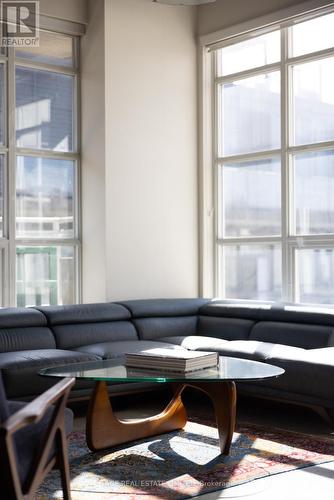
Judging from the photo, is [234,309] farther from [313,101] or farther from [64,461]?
[64,461]

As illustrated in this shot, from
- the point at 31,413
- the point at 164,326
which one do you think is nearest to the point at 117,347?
the point at 164,326

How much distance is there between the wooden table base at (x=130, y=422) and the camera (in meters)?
4.48

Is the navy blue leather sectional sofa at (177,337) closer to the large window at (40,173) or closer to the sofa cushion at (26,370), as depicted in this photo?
the sofa cushion at (26,370)

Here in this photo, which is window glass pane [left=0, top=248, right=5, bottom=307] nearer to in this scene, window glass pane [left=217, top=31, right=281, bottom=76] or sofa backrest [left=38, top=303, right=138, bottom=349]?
sofa backrest [left=38, top=303, right=138, bottom=349]

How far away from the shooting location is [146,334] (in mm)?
6418

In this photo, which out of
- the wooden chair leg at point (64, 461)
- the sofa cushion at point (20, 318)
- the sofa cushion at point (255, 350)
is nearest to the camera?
the wooden chair leg at point (64, 461)

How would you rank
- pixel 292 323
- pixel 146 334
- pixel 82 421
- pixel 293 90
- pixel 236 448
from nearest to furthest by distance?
pixel 236 448
pixel 82 421
pixel 292 323
pixel 146 334
pixel 293 90

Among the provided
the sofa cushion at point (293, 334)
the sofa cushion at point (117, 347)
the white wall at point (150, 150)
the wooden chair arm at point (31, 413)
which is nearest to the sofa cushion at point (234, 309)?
the sofa cushion at point (293, 334)

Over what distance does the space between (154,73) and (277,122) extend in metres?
1.31

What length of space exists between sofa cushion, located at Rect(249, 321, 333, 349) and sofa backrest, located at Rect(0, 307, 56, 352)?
1.72m

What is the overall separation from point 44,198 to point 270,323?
2410 millimetres

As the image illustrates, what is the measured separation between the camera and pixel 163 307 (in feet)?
21.8

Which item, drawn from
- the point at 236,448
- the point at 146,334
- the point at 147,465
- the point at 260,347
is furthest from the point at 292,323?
the point at 147,465

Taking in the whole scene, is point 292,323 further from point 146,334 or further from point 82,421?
point 82,421
